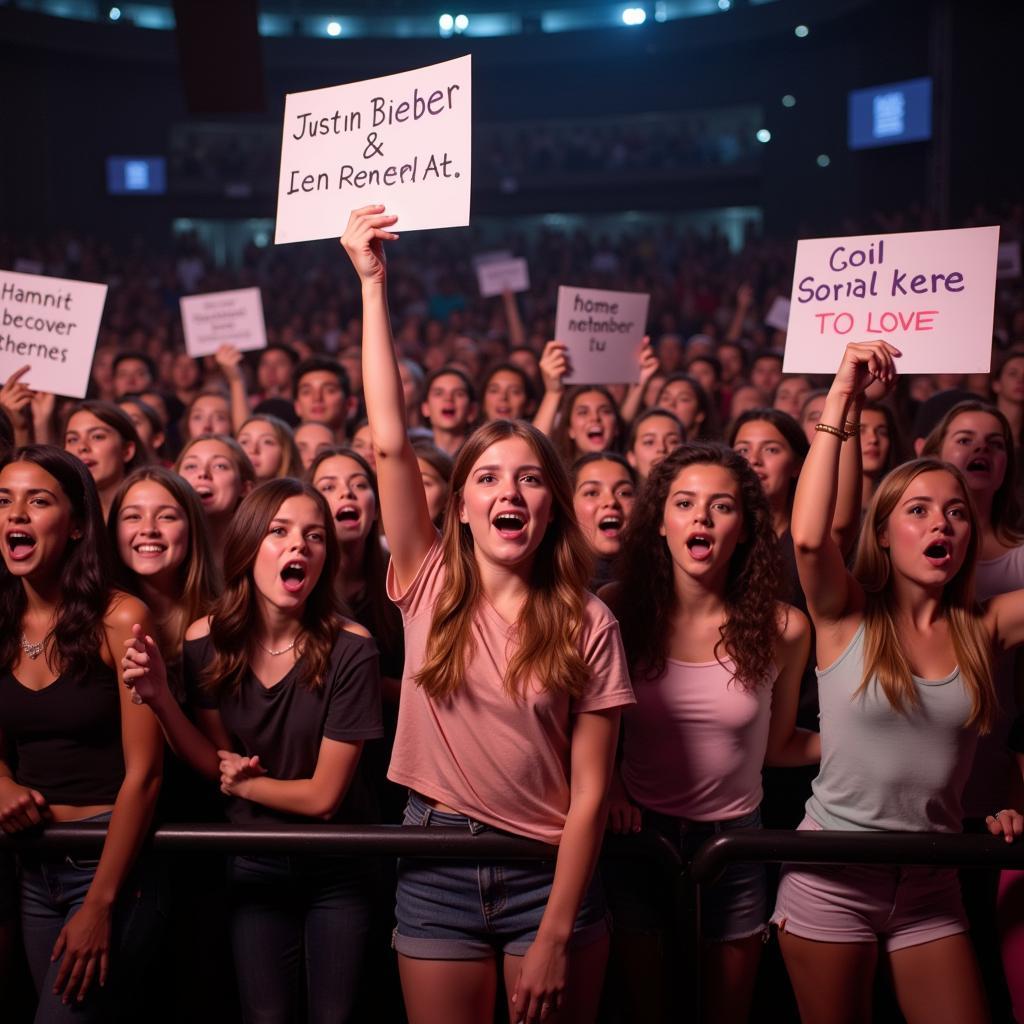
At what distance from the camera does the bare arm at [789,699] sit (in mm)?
2609

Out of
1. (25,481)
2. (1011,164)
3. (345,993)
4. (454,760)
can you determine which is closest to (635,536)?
(454,760)

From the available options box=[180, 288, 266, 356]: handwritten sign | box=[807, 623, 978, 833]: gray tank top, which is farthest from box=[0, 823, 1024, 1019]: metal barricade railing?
box=[180, 288, 266, 356]: handwritten sign

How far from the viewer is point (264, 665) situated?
266 cm

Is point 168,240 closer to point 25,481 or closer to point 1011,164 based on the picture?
point 1011,164

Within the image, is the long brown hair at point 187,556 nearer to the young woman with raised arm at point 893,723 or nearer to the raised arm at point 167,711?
the raised arm at point 167,711

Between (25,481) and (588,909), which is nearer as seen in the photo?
Result: (588,909)

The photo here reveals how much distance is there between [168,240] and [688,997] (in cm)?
2161

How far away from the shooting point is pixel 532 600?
2.28 m

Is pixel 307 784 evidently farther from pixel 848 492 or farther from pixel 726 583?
pixel 848 492

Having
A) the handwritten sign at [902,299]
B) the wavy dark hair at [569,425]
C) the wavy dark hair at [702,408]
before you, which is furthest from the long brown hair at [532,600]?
the wavy dark hair at [702,408]

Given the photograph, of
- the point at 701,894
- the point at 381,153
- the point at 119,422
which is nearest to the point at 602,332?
the point at 119,422

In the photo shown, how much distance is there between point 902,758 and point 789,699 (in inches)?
13.0

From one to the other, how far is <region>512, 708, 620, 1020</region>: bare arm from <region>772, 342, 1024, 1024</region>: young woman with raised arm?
562 mm

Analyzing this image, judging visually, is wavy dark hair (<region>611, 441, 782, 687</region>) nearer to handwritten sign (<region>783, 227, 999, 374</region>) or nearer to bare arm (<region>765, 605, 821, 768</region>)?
bare arm (<region>765, 605, 821, 768</region>)
